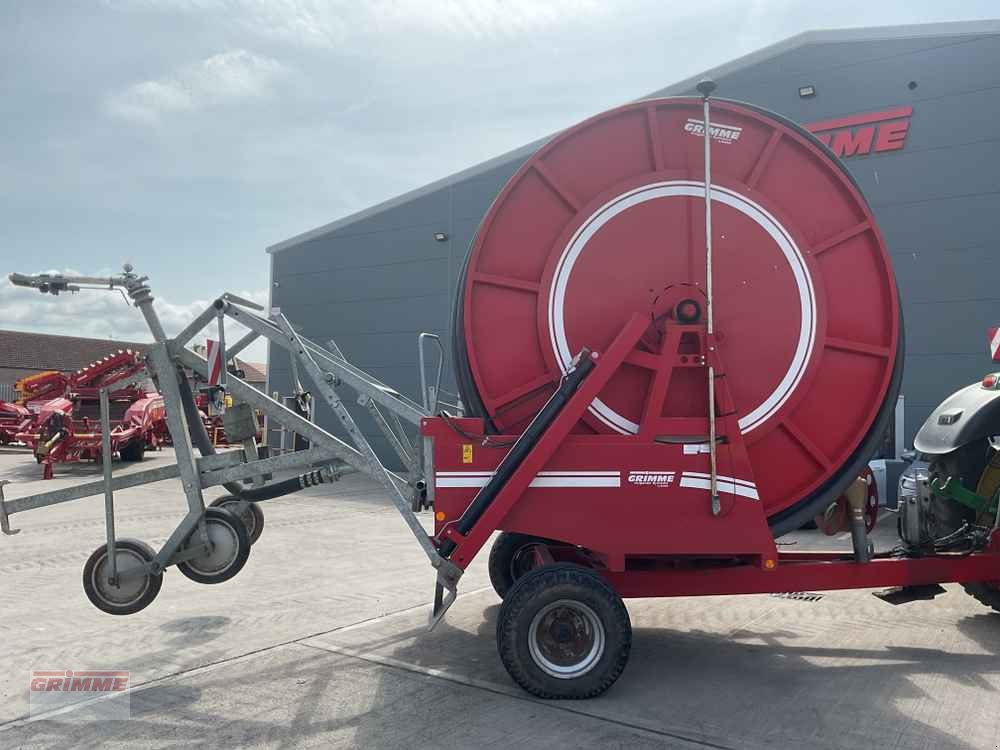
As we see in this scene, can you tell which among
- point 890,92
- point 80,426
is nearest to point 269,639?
point 890,92

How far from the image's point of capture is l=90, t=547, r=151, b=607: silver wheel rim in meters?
5.54

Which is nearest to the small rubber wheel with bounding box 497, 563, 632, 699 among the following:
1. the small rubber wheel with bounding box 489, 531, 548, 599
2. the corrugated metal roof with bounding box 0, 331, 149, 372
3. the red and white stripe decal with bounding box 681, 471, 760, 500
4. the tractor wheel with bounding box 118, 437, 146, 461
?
the red and white stripe decal with bounding box 681, 471, 760, 500

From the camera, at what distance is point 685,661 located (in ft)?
17.6

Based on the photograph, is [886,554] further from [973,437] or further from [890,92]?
[890,92]

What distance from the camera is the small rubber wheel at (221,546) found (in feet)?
18.6

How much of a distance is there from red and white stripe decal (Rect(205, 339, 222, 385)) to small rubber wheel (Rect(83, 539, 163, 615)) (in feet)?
3.99

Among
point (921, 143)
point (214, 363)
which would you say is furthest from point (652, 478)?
point (921, 143)

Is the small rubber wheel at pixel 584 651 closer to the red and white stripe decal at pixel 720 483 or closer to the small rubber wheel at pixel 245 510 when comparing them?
the red and white stripe decal at pixel 720 483

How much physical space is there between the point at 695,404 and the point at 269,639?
339 centimetres

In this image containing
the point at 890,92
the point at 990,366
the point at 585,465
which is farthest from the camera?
the point at 890,92

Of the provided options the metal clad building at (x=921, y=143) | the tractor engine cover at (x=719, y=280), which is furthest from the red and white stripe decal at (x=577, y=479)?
the metal clad building at (x=921, y=143)

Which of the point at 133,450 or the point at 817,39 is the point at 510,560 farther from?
the point at 133,450

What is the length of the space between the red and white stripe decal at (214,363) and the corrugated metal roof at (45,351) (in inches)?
2444

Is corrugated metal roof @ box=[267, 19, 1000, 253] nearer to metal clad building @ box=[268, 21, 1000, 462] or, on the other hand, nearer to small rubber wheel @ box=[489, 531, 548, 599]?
metal clad building @ box=[268, 21, 1000, 462]
